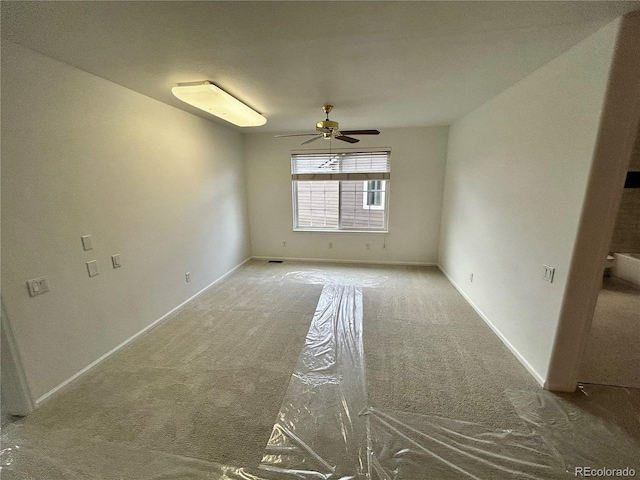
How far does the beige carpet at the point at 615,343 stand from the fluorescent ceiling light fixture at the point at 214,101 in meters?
3.73

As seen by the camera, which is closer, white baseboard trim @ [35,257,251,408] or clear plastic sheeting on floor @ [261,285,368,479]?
clear plastic sheeting on floor @ [261,285,368,479]

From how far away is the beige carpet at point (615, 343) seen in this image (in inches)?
75.7

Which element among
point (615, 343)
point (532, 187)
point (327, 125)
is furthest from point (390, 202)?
point (615, 343)

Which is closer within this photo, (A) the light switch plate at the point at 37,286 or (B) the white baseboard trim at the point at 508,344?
(A) the light switch plate at the point at 37,286

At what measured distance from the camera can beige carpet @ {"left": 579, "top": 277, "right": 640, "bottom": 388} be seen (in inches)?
75.7

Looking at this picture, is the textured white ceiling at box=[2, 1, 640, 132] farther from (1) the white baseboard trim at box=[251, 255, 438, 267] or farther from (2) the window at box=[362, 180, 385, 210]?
(1) the white baseboard trim at box=[251, 255, 438, 267]

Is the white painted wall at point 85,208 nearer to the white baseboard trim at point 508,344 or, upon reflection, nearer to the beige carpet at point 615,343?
the white baseboard trim at point 508,344

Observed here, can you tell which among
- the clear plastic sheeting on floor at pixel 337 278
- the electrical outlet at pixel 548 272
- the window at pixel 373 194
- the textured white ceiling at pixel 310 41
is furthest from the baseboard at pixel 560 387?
the window at pixel 373 194

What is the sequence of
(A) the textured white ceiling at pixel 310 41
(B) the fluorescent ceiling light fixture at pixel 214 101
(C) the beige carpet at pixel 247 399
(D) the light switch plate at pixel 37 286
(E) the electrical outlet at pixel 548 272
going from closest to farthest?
(A) the textured white ceiling at pixel 310 41
(C) the beige carpet at pixel 247 399
(D) the light switch plate at pixel 37 286
(E) the electrical outlet at pixel 548 272
(B) the fluorescent ceiling light fixture at pixel 214 101

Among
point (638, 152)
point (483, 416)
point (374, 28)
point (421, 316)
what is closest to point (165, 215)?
point (374, 28)

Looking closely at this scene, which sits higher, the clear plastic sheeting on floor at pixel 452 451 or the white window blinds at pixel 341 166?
the white window blinds at pixel 341 166

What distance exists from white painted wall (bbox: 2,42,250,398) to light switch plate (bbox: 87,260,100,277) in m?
0.04

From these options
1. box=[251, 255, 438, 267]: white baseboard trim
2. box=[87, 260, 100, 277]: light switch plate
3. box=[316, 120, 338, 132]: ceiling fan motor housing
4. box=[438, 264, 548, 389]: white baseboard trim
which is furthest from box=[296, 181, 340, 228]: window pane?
box=[87, 260, 100, 277]: light switch plate

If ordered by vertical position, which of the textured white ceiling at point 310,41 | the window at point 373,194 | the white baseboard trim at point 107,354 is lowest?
the white baseboard trim at point 107,354
